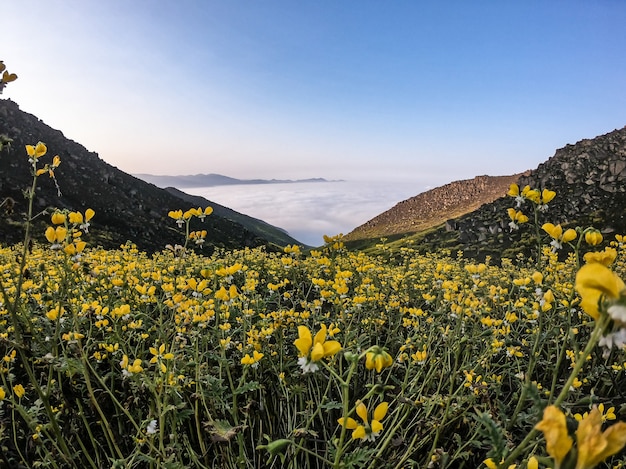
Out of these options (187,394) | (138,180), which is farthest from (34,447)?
(138,180)

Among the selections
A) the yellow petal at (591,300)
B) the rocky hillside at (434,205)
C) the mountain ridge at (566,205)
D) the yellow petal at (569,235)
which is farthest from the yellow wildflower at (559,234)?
the rocky hillside at (434,205)

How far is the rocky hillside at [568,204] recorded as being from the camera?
67.1 m

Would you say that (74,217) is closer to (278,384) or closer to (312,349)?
(312,349)

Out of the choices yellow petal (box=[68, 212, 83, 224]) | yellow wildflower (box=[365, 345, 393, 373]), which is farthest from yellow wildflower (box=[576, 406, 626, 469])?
yellow petal (box=[68, 212, 83, 224])

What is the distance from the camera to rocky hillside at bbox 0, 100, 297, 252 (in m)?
62.0

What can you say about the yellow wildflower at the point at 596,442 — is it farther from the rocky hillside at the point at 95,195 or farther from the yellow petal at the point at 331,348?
the rocky hillside at the point at 95,195

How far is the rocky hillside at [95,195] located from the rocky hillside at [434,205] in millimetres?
59685

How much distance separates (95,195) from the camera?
7919 centimetres

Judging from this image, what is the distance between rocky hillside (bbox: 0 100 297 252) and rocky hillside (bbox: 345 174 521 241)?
5969cm

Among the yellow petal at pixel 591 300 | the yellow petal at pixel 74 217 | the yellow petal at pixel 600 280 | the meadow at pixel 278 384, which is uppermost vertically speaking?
the yellow petal at pixel 74 217

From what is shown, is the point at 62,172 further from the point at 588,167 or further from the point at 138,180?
the point at 588,167

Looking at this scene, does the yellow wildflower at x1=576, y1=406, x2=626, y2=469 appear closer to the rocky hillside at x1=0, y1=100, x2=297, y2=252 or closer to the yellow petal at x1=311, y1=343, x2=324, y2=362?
the yellow petal at x1=311, y1=343, x2=324, y2=362

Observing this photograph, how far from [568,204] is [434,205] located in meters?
78.0

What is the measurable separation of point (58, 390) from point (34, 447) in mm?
592
